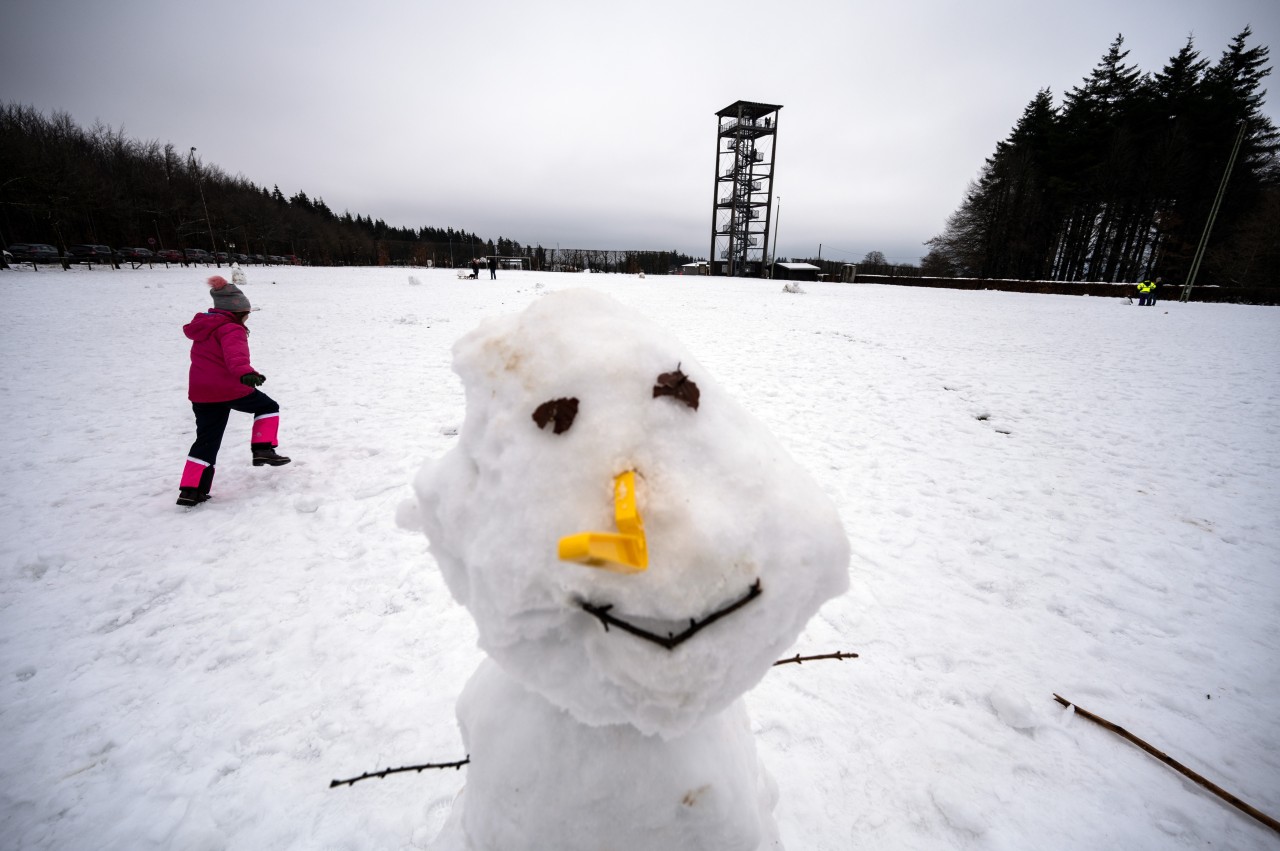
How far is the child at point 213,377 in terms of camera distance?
3.73 m

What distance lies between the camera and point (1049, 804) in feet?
6.26

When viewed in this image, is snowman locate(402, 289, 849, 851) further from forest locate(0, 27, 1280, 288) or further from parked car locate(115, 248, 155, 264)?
parked car locate(115, 248, 155, 264)

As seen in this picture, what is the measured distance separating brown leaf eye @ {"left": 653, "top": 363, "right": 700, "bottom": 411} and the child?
4.19 metres

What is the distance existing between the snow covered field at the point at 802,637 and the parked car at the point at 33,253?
132ft

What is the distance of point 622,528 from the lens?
0.71m

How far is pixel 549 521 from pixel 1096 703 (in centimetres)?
320

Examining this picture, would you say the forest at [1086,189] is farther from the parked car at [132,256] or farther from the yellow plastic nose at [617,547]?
the yellow plastic nose at [617,547]

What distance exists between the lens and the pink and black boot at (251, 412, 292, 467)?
4281 mm

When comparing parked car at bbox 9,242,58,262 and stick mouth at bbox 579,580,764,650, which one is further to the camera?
parked car at bbox 9,242,58,262

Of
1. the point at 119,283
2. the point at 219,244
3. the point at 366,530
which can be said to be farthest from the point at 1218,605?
the point at 219,244

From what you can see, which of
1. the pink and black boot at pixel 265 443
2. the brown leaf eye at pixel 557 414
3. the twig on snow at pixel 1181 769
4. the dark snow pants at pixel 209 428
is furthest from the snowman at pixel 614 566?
the pink and black boot at pixel 265 443

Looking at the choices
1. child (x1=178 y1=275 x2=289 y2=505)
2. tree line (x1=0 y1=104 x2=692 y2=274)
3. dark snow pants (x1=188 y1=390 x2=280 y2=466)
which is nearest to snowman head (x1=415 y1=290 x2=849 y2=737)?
child (x1=178 y1=275 x2=289 y2=505)

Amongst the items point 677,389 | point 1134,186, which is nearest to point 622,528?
point 677,389

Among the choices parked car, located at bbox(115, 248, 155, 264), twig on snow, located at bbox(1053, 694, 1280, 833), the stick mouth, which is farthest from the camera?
parked car, located at bbox(115, 248, 155, 264)
